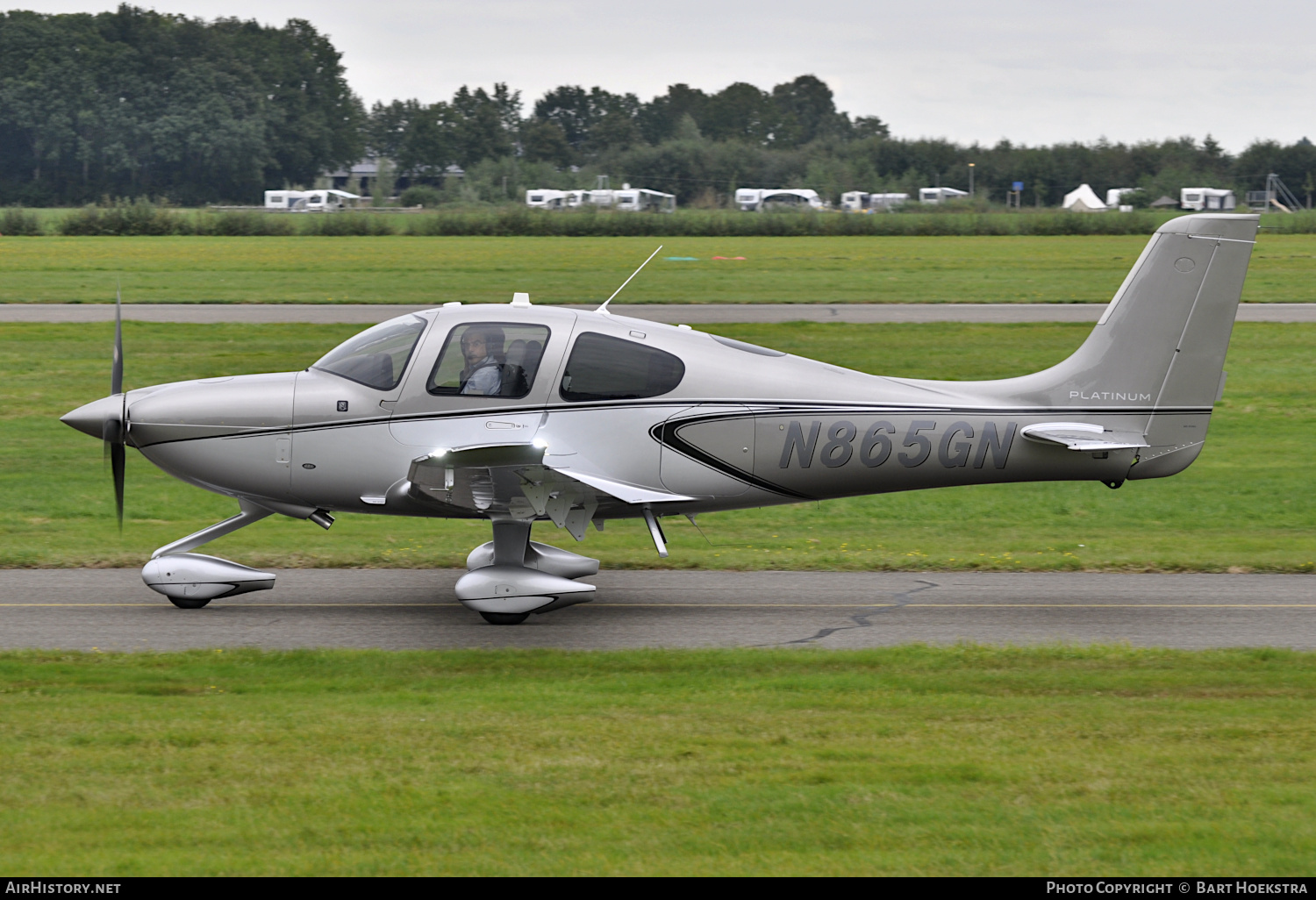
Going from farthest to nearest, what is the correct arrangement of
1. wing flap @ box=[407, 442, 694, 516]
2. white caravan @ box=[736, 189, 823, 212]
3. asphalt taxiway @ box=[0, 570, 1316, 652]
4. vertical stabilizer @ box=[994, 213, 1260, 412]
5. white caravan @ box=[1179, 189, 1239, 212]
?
white caravan @ box=[736, 189, 823, 212]
white caravan @ box=[1179, 189, 1239, 212]
vertical stabilizer @ box=[994, 213, 1260, 412]
asphalt taxiway @ box=[0, 570, 1316, 652]
wing flap @ box=[407, 442, 694, 516]

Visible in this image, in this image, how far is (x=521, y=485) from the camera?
10.4 m

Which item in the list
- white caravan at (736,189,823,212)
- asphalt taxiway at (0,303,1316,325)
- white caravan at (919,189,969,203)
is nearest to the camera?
asphalt taxiway at (0,303,1316,325)

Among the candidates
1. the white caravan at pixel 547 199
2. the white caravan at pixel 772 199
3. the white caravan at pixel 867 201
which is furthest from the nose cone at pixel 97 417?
the white caravan at pixel 867 201

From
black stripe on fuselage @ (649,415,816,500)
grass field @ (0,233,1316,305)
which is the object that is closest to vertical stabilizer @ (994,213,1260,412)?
black stripe on fuselage @ (649,415,816,500)

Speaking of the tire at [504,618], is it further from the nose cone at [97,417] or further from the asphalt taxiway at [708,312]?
the asphalt taxiway at [708,312]

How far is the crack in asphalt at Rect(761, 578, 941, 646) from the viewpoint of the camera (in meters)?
10.4

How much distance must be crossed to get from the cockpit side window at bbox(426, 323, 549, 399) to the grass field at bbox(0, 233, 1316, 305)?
23993 mm

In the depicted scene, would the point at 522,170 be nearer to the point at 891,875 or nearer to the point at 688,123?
the point at 688,123

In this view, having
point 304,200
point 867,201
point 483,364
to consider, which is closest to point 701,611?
point 483,364

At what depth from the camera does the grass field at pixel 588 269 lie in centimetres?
3728

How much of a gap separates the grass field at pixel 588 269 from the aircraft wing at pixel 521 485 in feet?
79.2

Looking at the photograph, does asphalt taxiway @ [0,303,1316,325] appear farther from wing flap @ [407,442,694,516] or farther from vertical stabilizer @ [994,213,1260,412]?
wing flap @ [407,442,694,516]

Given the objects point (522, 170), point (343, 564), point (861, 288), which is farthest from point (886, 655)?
point (522, 170)

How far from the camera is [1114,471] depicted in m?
11.2
